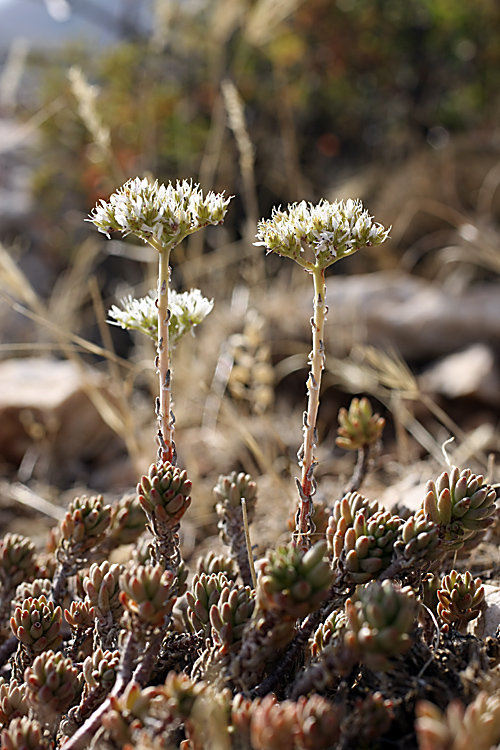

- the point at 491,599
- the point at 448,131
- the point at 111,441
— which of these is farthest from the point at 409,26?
the point at 491,599

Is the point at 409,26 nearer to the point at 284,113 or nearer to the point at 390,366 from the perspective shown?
the point at 284,113

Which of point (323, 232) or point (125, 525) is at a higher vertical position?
point (323, 232)

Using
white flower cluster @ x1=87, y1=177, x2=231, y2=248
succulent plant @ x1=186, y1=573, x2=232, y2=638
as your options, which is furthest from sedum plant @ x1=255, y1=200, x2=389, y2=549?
succulent plant @ x1=186, y1=573, x2=232, y2=638

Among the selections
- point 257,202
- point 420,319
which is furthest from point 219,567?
point 257,202

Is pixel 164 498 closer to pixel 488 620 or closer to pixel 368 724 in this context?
pixel 368 724

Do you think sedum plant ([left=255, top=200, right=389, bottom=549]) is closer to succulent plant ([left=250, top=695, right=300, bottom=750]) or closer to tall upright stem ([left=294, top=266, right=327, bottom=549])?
tall upright stem ([left=294, top=266, right=327, bottom=549])

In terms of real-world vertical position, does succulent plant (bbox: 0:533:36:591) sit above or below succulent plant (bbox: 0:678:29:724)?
above
